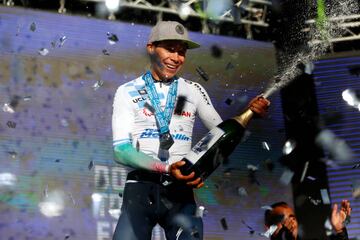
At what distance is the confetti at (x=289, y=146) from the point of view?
455cm

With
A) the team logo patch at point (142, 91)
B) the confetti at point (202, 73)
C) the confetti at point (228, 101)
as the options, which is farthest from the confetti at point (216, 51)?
the team logo patch at point (142, 91)

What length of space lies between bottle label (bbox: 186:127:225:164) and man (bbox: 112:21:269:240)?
98mm

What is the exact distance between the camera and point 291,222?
339 centimetres

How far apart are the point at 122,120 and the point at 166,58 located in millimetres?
408

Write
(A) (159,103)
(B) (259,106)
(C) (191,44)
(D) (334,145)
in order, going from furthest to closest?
1. (D) (334,145)
2. (C) (191,44)
3. (A) (159,103)
4. (B) (259,106)

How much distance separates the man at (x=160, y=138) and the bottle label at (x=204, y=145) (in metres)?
0.10

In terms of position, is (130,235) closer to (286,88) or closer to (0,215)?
(0,215)

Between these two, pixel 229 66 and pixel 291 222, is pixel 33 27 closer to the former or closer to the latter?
pixel 229 66

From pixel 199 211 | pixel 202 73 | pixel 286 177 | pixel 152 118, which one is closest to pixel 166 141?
pixel 152 118

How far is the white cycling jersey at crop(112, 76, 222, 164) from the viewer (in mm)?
2566

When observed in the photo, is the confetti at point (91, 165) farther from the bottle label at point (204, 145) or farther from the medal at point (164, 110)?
the bottle label at point (204, 145)

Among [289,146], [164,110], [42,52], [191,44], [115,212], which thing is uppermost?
[42,52]

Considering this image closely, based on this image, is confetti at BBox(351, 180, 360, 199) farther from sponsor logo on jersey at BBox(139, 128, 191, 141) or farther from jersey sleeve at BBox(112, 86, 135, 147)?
jersey sleeve at BBox(112, 86, 135, 147)

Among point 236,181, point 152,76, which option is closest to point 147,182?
point 152,76
